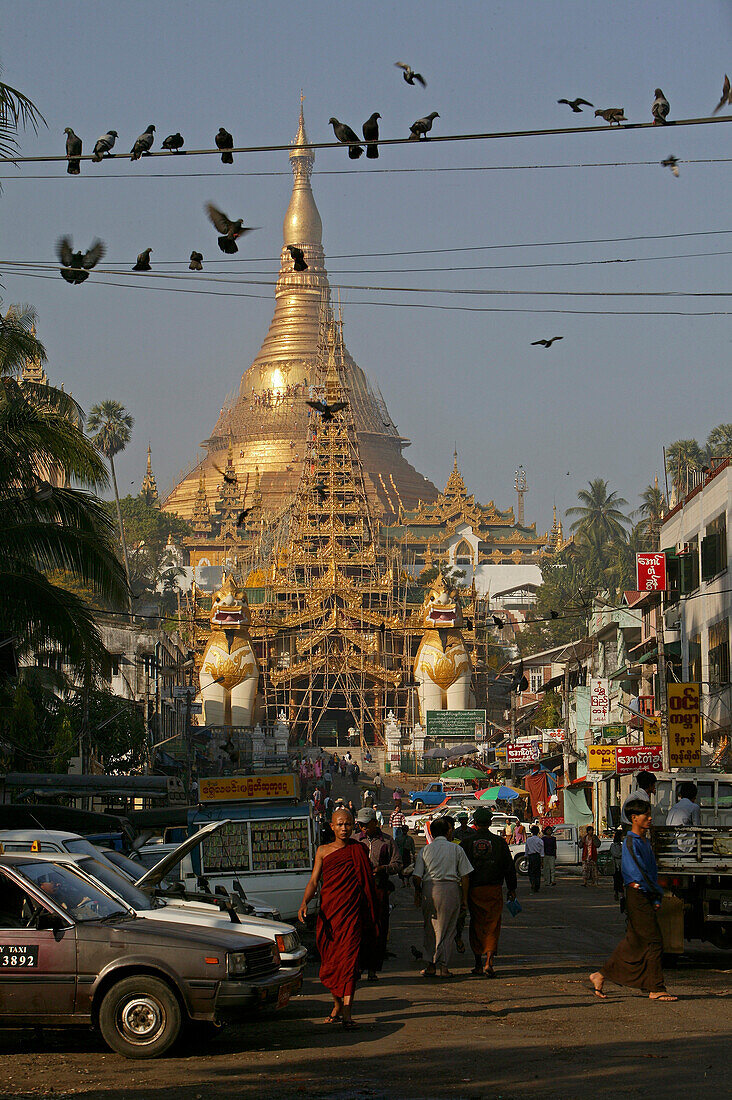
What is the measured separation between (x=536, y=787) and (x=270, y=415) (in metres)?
62.2

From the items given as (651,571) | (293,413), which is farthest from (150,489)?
(651,571)

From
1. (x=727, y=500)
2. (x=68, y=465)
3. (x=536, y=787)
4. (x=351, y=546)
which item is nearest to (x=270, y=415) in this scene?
(x=351, y=546)

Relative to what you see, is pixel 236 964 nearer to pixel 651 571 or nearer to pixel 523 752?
pixel 651 571

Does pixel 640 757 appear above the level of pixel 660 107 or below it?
below

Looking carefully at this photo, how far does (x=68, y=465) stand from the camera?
19109mm

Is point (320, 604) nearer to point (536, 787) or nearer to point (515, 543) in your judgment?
point (536, 787)

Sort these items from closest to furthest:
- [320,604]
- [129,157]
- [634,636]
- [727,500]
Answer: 1. [129,157]
2. [727,500]
3. [634,636]
4. [320,604]

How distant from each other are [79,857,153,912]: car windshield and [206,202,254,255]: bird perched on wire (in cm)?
580

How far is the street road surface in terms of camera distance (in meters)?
8.73

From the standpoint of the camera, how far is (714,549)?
36500 mm

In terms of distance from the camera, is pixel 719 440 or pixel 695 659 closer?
pixel 695 659

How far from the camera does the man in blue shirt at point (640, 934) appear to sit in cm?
1181

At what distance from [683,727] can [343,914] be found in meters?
21.1

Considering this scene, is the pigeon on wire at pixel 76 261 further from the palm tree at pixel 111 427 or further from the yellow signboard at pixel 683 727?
the palm tree at pixel 111 427
